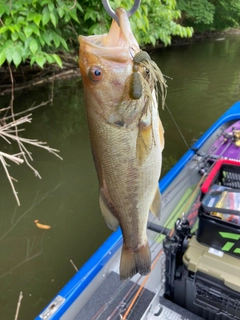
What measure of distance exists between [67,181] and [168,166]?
1.79m

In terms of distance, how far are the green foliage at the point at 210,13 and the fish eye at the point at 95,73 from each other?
1680 centimetres

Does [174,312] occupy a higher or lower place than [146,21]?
lower

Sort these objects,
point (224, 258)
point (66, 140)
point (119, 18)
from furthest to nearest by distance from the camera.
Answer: point (66, 140) < point (224, 258) < point (119, 18)

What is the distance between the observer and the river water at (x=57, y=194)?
346cm

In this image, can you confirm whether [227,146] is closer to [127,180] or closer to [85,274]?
[85,274]

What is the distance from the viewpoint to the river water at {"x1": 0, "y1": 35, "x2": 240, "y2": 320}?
3.46m

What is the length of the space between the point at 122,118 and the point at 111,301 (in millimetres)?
1599

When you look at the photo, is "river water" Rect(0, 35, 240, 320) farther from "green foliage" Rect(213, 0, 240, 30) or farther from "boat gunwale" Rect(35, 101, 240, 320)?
"green foliage" Rect(213, 0, 240, 30)

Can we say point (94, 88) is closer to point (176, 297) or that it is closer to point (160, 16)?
point (176, 297)

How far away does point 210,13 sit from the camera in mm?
17359

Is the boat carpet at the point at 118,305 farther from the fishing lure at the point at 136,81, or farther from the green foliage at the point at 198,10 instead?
the green foliage at the point at 198,10

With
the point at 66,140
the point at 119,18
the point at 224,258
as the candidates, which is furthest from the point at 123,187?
the point at 66,140

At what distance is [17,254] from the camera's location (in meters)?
3.75

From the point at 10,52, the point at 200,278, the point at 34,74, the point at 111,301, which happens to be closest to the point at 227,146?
the point at 200,278
